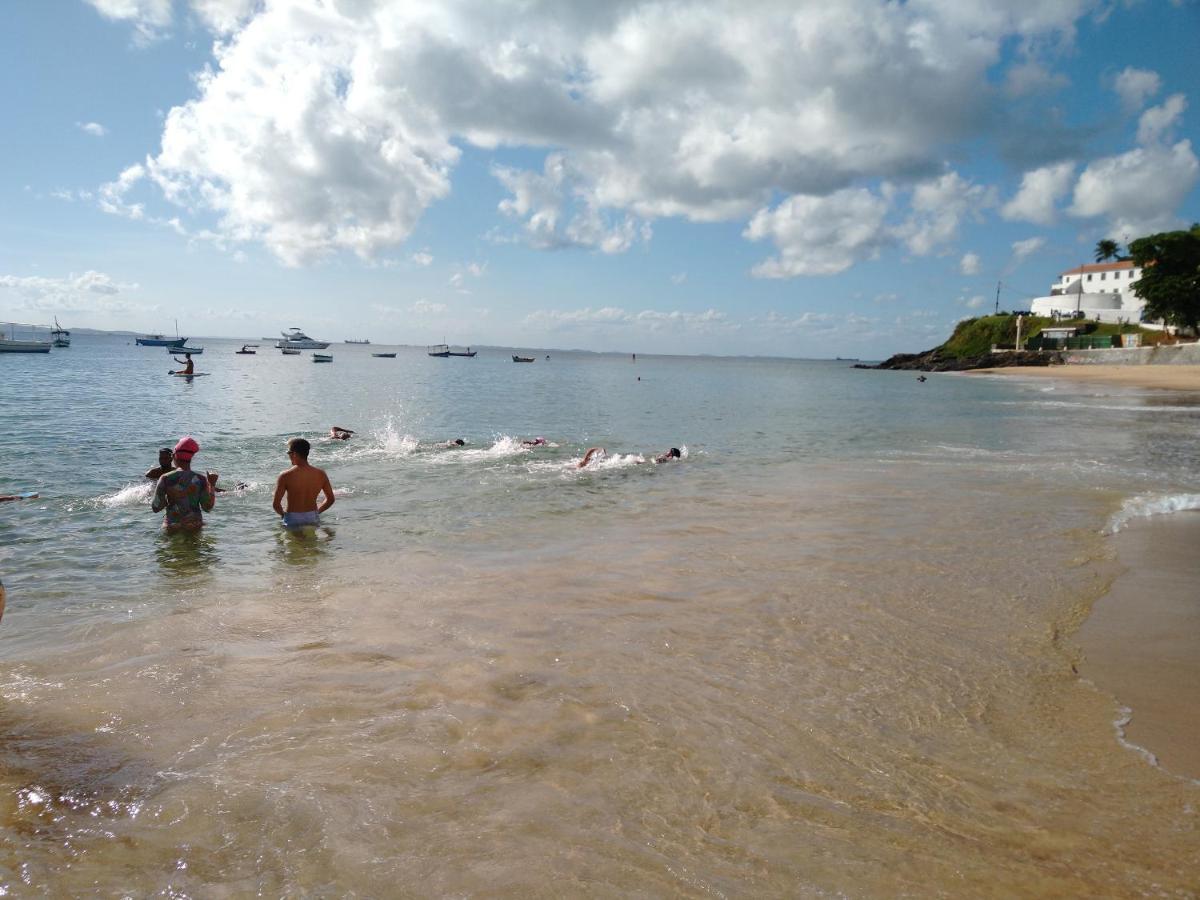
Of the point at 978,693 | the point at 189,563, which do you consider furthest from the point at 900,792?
the point at 189,563

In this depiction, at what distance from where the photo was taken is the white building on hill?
10694 centimetres

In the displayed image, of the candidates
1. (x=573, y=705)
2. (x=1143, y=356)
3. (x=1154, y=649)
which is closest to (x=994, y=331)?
(x=1143, y=356)

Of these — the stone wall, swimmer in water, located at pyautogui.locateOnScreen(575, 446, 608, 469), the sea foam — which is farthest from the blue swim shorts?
the stone wall

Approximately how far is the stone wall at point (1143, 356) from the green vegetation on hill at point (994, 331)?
13032 mm

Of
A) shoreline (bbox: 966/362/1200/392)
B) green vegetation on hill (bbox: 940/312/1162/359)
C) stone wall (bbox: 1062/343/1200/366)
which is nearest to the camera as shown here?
shoreline (bbox: 966/362/1200/392)

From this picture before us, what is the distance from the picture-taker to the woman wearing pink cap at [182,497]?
34.2ft

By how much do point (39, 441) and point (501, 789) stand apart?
2435cm

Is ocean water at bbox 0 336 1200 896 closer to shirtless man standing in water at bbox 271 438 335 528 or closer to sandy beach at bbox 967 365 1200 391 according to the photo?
shirtless man standing in water at bbox 271 438 335 528

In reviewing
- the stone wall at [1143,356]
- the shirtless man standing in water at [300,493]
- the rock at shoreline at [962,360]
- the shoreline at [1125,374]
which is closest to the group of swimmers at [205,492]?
the shirtless man standing in water at [300,493]

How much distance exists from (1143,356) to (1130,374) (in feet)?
32.2

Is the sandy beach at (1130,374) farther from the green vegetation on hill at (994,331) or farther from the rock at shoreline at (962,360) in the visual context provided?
the green vegetation on hill at (994,331)

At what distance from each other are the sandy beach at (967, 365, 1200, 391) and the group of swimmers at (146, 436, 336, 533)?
207ft

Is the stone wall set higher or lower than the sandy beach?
higher

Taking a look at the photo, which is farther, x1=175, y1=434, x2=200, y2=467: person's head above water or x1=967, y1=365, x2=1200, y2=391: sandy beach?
x1=967, y1=365, x2=1200, y2=391: sandy beach
